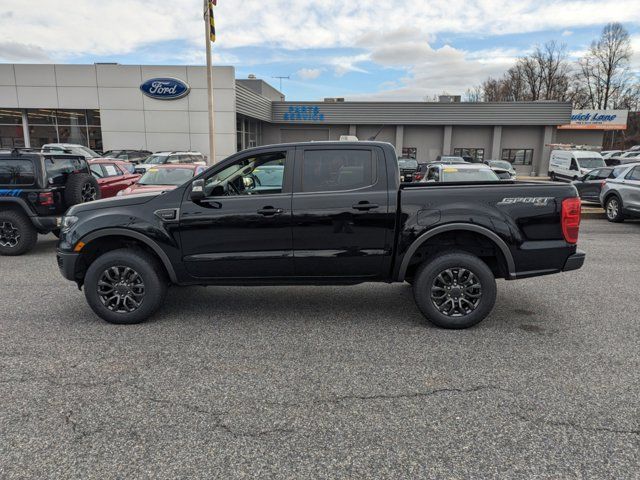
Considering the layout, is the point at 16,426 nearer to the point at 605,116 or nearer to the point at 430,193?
the point at 430,193

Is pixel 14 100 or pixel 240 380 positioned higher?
pixel 14 100

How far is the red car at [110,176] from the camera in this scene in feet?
36.7

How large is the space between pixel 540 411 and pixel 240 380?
2.12 meters

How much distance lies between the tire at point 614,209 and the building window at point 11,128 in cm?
3082

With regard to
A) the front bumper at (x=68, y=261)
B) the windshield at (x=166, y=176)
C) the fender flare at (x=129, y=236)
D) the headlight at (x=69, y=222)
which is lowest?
the front bumper at (x=68, y=261)

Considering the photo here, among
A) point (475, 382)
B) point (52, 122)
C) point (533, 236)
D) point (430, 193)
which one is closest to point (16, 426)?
point (475, 382)

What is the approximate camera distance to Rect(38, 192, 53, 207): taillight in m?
7.51

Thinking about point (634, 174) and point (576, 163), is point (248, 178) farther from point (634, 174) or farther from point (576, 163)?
point (576, 163)

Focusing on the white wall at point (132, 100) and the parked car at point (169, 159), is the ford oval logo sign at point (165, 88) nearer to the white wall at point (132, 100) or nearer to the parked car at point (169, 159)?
the white wall at point (132, 100)

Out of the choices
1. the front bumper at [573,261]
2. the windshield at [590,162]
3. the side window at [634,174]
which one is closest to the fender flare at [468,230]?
the front bumper at [573,261]

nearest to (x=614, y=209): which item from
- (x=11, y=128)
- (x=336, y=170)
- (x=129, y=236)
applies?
(x=336, y=170)

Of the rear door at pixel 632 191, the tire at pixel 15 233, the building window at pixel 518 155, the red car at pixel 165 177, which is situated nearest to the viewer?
the tire at pixel 15 233

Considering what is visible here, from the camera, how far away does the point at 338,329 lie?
447 cm

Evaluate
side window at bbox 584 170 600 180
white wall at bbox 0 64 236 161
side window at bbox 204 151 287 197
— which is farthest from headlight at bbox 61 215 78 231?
white wall at bbox 0 64 236 161
